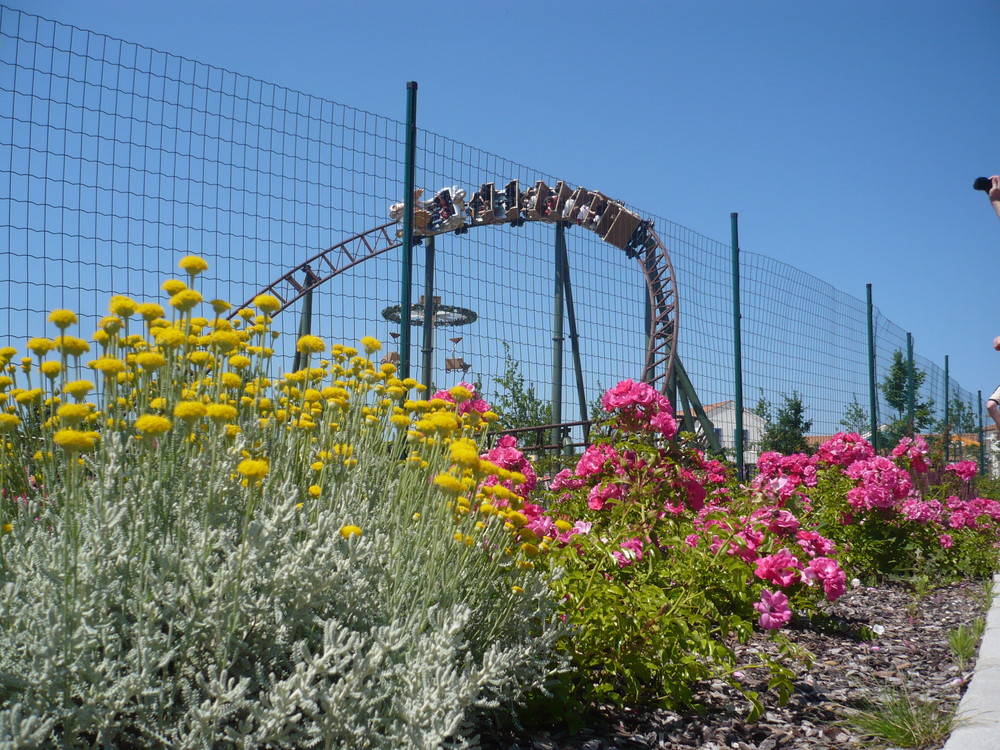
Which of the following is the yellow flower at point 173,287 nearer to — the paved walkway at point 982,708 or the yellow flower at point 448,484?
the yellow flower at point 448,484

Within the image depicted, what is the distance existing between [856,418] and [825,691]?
798 cm

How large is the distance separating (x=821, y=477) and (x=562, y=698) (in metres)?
3.47

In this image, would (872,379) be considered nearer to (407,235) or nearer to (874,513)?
(874,513)

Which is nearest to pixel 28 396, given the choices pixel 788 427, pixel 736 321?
pixel 736 321

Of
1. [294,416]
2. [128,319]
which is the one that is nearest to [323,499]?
[294,416]

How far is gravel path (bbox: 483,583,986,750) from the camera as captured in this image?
2.04 metres

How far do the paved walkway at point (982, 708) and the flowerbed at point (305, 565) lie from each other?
0.43m

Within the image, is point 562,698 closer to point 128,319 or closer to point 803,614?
point 128,319

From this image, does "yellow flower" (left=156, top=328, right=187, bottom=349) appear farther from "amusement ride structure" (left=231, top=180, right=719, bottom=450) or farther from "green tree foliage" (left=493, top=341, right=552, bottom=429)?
"green tree foliage" (left=493, top=341, right=552, bottom=429)

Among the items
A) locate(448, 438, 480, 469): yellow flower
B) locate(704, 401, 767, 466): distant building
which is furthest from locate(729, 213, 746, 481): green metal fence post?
locate(448, 438, 480, 469): yellow flower

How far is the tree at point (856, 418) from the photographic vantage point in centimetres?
959

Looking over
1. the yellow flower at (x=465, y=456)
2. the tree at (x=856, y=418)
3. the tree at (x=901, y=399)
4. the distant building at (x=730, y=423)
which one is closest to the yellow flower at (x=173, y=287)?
the yellow flower at (x=465, y=456)

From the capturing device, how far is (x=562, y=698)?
190cm

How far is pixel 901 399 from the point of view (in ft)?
44.7
